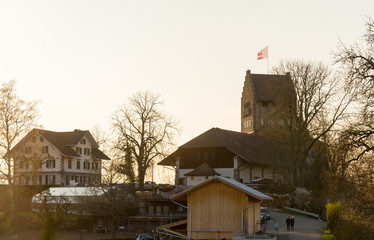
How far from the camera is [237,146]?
77.0 m

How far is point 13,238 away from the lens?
5534cm

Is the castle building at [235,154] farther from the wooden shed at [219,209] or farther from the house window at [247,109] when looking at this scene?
the wooden shed at [219,209]

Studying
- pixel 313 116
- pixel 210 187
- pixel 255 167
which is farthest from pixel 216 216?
pixel 255 167

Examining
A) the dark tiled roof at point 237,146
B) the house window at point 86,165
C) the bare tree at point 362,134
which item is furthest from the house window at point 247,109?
the bare tree at point 362,134

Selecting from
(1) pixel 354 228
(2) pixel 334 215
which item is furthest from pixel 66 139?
(1) pixel 354 228

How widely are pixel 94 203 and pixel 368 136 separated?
146 ft

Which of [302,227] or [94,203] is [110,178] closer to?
[94,203]

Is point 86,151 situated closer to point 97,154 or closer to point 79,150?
point 79,150

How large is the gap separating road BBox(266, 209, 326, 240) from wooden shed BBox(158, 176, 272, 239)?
3.10m

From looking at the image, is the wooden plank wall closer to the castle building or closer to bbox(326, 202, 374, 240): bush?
bbox(326, 202, 374, 240): bush

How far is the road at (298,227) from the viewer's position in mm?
41031

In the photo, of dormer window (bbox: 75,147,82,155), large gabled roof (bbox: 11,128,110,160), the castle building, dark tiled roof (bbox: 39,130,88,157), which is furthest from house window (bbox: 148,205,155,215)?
dormer window (bbox: 75,147,82,155)

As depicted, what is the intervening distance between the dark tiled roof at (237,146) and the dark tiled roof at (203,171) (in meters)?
3.11

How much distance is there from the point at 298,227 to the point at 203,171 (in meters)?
25.1
